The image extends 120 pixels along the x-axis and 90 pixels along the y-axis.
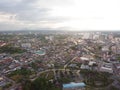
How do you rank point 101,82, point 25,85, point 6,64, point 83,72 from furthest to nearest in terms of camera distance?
point 6,64 < point 83,72 < point 101,82 < point 25,85

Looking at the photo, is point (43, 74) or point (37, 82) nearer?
point (37, 82)

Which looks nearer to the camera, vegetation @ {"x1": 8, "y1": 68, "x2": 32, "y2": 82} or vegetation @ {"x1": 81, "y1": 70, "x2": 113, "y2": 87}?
vegetation @ {"x1": 81, "y1": 70, "x2": 113, "y2": 87}

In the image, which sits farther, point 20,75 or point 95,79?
point 20,75

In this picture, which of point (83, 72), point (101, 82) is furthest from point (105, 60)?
point (101, 82)

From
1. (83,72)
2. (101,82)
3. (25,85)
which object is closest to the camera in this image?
(25,85)

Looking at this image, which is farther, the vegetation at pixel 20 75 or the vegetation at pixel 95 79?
the vegetation at pixel 20 75

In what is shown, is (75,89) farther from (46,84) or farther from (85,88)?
(46,84)

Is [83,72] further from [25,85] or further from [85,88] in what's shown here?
[25,85]

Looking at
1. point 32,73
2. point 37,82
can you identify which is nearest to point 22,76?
point 32,73

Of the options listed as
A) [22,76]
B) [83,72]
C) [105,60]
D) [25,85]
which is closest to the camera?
[25,85]
